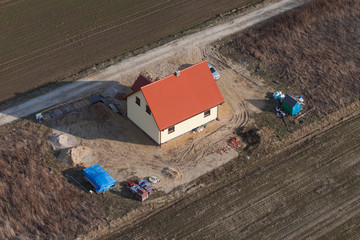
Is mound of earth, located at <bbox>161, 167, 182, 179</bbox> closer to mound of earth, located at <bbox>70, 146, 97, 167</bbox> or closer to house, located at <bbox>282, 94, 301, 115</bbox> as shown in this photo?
mound of earth, located at <bbox>70, 146, 97, 167</bbox>

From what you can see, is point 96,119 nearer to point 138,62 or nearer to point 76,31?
point 138,62

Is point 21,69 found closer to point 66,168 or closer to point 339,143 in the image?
point 66,168

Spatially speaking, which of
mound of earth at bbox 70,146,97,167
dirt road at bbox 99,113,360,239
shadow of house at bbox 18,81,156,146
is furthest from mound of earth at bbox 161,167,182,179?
mound of earth at bbox 70,146,97,167

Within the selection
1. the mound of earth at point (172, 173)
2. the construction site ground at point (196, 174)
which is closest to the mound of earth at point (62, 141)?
the construction site ground at point (196, 174)

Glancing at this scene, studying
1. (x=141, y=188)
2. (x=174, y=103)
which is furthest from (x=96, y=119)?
(x=141, y=188)

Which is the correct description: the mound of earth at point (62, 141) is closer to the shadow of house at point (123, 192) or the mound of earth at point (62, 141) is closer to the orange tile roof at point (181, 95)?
the shadow of house at point (123, 192)
